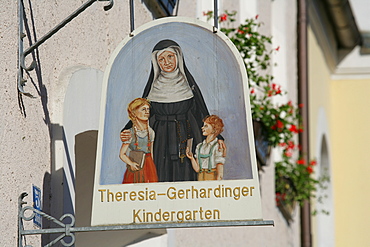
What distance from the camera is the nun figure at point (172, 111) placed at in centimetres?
349

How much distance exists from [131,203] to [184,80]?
1.93 ft

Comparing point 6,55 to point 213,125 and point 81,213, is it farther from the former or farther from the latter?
point 81,213

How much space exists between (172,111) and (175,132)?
85mm

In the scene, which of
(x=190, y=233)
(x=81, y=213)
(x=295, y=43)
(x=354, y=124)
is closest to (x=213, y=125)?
(x=81, y=213)

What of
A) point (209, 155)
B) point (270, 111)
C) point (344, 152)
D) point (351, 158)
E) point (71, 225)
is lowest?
point (71, 225)

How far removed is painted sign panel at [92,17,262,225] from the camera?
11.1ft

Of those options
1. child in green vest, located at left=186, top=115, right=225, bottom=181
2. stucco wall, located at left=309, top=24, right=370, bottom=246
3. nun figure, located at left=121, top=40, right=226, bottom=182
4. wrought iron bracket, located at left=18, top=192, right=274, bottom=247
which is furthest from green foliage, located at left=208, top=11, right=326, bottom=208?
stucco wall, located at left=309, top=24, right=370, bottom=246

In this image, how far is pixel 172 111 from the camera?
3566mm

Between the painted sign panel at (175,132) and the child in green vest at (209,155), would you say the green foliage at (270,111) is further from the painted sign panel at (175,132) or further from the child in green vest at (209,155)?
the child in green vest at (209,155)

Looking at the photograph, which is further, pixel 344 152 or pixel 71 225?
pixel 344 152

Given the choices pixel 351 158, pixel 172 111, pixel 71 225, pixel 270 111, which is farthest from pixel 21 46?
pixel 351 158

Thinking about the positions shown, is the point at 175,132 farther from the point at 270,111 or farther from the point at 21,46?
the point at 270,111

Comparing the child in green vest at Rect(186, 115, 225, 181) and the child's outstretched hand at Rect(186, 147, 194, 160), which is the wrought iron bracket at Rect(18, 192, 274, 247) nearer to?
the child in green vest at Rect(186, 115, 225, 181)

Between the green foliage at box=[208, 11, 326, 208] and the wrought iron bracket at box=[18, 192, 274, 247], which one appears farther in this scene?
the green foliage at box=[208, 11, 326, 208]
